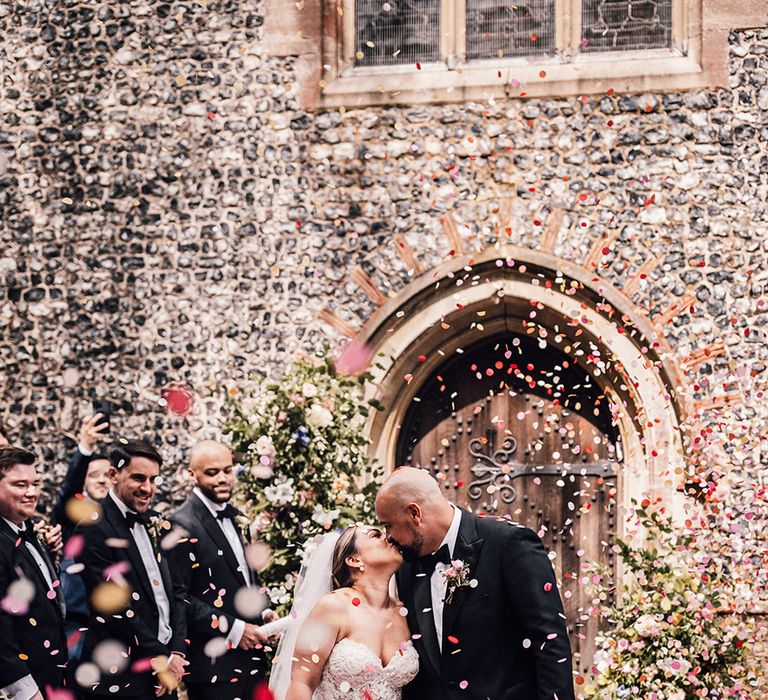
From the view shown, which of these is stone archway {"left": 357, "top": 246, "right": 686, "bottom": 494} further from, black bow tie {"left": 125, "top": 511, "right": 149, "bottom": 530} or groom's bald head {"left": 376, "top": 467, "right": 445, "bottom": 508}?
groom's bald head {"left": 376, "top": 467, "right": 445, "bottom": 508}

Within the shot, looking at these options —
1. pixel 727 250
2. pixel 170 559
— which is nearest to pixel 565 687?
pixel 170 559

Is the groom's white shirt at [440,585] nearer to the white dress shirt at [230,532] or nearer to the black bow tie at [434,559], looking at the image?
the black bow tie at [434,559]

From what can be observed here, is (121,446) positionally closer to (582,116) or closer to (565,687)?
(565,687)

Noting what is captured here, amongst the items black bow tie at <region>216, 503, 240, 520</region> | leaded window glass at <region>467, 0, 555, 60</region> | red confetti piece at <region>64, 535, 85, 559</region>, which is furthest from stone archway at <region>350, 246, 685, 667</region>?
red confetti piece at <region>64, 535, 85, 559</region>

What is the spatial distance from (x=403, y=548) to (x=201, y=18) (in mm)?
4376

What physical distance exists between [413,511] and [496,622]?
451 mm

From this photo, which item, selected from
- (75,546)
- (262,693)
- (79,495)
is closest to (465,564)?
(75,546)

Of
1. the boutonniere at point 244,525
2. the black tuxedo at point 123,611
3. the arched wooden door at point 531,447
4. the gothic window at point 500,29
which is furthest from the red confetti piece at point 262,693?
the gothic window at point 500,29

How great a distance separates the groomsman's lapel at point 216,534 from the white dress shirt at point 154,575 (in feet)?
1.23

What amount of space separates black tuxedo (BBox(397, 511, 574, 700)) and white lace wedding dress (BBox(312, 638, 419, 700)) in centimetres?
15

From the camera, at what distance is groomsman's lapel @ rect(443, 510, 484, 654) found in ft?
12.6

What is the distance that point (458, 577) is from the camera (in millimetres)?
3797

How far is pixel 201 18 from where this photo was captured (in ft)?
23.6

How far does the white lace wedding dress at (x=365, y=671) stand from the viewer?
4.05 metres
